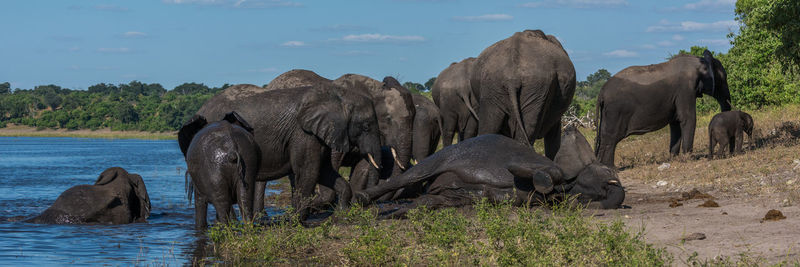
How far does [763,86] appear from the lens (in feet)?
113

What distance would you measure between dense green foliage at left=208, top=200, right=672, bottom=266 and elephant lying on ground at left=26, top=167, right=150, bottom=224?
266cm

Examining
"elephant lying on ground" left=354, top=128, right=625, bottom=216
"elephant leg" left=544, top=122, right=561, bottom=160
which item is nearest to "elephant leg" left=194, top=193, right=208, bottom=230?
"elephant lying on ground" left=354, top=128, right=625, bottom=216

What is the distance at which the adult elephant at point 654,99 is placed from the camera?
16141 mm

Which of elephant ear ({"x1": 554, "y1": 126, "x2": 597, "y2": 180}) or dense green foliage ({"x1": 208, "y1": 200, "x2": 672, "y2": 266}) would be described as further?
elephant ear ({"x1": 554, "y1": 126, "x2": 597, "y2": 180})

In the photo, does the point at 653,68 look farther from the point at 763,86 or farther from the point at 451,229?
the point at 763,86

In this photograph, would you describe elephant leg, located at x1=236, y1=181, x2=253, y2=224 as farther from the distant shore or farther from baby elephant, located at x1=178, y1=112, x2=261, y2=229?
the distant shore

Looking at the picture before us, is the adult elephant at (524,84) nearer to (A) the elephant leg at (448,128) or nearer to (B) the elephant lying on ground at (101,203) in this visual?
(A) the elephant leg at (448,128)

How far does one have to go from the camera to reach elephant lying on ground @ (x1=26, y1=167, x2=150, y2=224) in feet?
38.8

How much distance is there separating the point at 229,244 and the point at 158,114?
113 meters

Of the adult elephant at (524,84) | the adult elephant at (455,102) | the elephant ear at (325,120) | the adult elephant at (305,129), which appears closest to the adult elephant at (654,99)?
the adult elephant at (455,102)

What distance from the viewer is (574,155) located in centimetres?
1079

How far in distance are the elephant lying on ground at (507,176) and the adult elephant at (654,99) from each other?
18.6ft

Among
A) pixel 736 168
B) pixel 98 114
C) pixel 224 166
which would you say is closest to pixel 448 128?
pixel 736 168

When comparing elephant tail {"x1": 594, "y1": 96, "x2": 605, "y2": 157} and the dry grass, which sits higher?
elephant tail {"x1": 594, "y1": 96, "x2": 605, "y2": 157}
